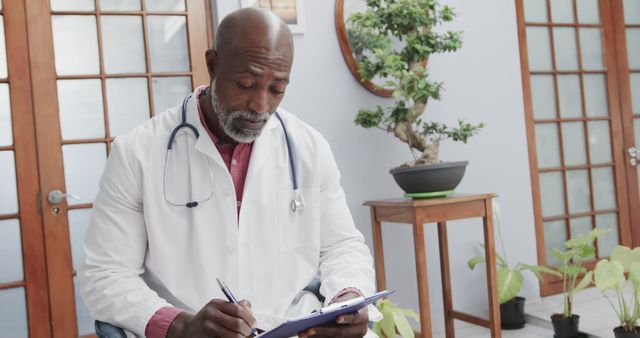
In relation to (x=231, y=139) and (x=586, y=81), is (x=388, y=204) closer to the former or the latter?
(x=231, y=139)

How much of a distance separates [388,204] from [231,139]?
4.38ft

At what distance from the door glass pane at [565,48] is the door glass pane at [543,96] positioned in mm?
142

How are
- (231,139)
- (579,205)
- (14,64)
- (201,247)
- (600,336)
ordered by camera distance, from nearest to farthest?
1. (201,247)
2. (231,139)
3. (14,64)
4. (600,336)
5. (579,205)

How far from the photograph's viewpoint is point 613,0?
4109 millimetres

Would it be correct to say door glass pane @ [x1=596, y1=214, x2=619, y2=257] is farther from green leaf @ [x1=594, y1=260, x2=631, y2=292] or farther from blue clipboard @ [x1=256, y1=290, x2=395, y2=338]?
blue clipboard @ [x1=256, y1=290, x2=395, y2=338]

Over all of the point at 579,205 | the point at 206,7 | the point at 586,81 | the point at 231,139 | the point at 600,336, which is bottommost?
the point at 600,336

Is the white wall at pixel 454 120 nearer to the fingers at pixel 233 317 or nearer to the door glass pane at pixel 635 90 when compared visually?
the door glass pane at pixel 635 90

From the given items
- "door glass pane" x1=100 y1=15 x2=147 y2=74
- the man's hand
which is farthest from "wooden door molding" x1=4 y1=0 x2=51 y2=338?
the man's hand

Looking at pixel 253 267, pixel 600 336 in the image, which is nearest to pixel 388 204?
pixel 600 336

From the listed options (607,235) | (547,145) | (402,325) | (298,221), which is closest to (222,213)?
(298,221)

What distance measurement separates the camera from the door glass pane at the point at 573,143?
3975 mm

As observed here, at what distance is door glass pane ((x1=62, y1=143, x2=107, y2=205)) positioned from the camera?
9.25 feet

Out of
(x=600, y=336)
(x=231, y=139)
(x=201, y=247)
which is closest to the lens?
(x=201, y=247)

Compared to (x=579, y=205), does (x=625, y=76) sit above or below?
above
